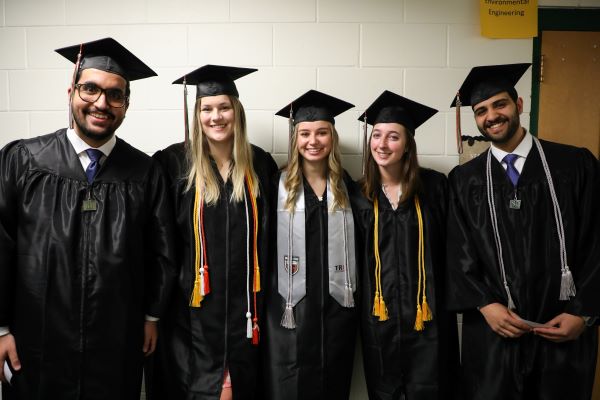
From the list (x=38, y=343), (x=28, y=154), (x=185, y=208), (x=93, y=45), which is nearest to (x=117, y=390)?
(x=38, y=343)

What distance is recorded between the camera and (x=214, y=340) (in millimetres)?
1933

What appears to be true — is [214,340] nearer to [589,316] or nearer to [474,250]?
[474,250]

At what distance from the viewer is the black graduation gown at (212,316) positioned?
76.1 inches

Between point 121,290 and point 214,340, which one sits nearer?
point 121,290

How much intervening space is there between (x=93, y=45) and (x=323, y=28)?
4.16 feet

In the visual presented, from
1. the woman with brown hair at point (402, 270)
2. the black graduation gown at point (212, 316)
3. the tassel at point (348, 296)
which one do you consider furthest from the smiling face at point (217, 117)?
the tassel at point (348, 296)

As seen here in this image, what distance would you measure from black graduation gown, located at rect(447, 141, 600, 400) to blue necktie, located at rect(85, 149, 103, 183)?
1.68 m

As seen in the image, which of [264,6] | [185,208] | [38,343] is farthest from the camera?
[264,6]

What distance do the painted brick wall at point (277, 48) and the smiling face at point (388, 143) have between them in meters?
0.42

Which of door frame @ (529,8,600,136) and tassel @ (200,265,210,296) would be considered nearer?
tassel @ (200,265,210,296)

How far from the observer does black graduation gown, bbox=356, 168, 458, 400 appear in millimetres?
2020

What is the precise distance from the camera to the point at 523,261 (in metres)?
1.84

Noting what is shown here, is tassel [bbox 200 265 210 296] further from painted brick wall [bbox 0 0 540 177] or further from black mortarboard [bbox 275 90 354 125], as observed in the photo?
painted brick wall [bbox 0 0 540 177]

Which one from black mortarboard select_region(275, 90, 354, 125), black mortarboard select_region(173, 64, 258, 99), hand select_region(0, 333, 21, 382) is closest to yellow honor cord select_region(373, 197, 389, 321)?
black mortarboard select_region(275, 90, 354, 125)
